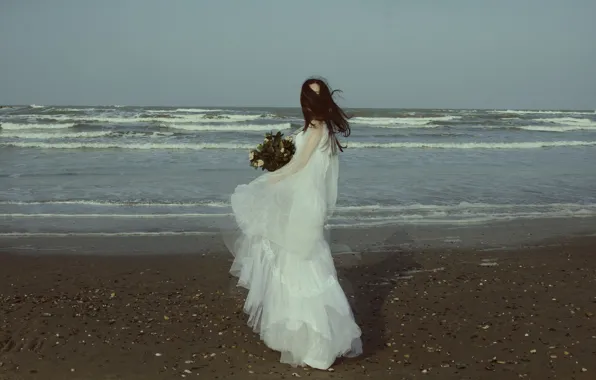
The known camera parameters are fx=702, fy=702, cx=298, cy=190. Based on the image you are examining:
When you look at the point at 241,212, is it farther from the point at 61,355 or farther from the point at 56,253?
the point at 56,253

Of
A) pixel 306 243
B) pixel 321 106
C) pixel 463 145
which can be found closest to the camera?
pixel 321 106

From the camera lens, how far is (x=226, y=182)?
1493 centimetres

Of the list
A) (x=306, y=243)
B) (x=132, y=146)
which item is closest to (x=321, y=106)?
(x=306, y=243)

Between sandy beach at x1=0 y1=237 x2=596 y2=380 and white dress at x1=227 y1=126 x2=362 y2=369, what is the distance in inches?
7.7

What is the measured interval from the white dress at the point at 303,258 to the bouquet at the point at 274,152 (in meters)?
0.09

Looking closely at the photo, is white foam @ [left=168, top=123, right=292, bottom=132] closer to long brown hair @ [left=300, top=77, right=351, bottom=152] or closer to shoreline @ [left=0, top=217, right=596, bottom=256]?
shoreline @ [left=0, top=217, right=596, bottom=256]

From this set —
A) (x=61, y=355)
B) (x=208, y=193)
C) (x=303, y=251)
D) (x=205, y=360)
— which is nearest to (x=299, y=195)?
(x=303, y=251)

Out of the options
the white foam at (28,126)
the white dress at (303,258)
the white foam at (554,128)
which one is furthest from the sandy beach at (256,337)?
the white foam at (554,128)

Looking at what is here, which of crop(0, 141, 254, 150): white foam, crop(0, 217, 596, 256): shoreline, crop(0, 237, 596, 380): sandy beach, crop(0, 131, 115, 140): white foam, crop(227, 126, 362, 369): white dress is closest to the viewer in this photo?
crop(227, 126, 362, 369): white dress

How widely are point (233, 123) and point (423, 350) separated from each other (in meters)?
38.0

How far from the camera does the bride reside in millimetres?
4688

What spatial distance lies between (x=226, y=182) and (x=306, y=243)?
10.3 m

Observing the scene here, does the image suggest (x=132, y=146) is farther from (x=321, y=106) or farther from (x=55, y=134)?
(x=321, y=106)

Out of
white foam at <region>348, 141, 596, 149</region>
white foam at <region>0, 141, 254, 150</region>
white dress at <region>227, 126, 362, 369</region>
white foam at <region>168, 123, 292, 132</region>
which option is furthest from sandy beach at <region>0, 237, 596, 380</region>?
white foam at <region>168, 123, 292, 132</region>
